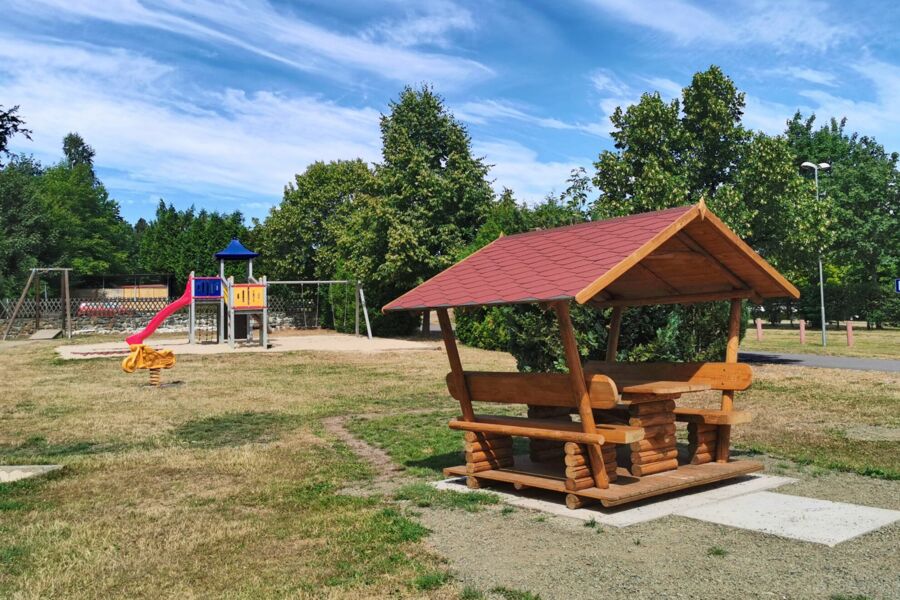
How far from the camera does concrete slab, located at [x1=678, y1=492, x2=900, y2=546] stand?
5922 millimetres

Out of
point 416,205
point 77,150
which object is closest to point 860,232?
point 416,205

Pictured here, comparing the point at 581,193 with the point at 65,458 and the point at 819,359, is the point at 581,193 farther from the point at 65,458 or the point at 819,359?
the point at 65,458

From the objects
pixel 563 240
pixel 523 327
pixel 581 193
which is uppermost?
pixel 581 193

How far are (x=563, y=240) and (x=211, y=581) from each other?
4719 millimetres

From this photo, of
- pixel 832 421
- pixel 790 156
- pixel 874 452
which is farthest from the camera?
pixel 790 156

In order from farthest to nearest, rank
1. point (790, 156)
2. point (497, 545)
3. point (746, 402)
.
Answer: point (790, 156) < point (746, 402) < point (497, 545)

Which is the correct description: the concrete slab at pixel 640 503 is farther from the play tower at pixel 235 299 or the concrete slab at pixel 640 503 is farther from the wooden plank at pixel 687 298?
the play tower at pixel 235 299

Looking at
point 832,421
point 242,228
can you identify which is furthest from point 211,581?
point 242,228

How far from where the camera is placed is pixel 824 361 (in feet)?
73.8

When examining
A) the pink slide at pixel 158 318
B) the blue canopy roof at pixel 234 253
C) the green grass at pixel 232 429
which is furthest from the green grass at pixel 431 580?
the blue canopy roof at pixel 234 253

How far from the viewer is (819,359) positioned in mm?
23312

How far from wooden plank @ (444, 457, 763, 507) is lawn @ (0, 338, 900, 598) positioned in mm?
697

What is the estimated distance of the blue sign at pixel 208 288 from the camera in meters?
31.5

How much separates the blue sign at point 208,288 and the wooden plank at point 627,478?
25.1 metres
